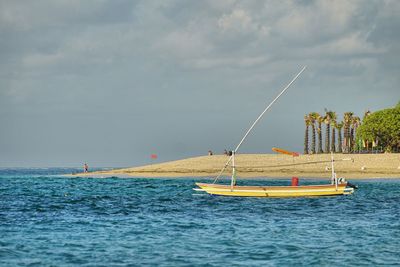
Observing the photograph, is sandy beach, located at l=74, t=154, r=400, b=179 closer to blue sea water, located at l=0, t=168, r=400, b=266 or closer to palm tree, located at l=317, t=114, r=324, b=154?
palm tree, located at l=317, t=114, r=324, b=154

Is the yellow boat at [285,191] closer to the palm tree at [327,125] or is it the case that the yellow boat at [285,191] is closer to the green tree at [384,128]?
the green tree at [384,128]

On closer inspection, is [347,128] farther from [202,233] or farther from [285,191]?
[202,233]

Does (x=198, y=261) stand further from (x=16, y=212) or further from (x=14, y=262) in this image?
(x=16, y=212)

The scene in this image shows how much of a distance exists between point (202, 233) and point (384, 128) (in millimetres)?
117459

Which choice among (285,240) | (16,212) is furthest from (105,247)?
(16,212)

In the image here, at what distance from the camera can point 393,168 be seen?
11444 centimetres

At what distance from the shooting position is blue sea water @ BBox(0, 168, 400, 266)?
26172 millimetres

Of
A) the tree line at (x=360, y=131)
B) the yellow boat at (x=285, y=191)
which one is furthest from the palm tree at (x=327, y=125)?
the yellow boat at (x=285, y=191)

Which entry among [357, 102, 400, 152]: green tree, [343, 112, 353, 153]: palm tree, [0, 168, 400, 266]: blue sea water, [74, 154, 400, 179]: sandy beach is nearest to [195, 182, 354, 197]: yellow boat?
[0, 168, 400, 266]: blue sea water

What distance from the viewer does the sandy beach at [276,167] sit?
111 meters

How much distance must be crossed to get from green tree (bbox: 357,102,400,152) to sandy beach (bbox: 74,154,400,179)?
53.5 ft

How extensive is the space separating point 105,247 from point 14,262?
4.71 metres

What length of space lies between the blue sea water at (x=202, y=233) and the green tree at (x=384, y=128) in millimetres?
91803

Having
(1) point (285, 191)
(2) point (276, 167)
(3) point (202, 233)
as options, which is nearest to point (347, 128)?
(2) point (276, 167)
